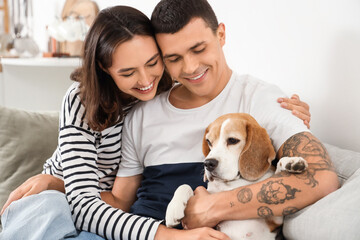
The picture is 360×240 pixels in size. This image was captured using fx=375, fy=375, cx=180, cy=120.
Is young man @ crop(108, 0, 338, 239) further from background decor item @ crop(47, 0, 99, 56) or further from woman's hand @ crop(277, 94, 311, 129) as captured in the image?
background decor item @ crop(47, 0, 99, 56)

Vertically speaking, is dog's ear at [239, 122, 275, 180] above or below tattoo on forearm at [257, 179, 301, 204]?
above

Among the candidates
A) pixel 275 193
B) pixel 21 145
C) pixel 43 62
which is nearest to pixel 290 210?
pixel 275 193

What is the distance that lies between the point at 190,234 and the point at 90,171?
0.53 meters

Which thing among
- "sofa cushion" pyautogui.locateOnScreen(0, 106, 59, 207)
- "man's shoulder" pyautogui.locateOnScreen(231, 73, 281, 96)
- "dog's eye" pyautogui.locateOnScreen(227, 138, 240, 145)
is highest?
"man's shoulder" pyautogui.locateOnScreen(231, 73, 281, 96)

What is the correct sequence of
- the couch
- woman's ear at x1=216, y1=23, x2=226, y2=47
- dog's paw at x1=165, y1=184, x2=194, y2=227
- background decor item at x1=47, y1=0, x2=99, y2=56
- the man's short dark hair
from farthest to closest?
background decor item at x1=47, y1=0, x2=99, y2=56
the couch
woman's ear at x1=216, y1=23, x2=226, y2=47
the man's short dark hair
dog's paw at x1=165, y1=184, x2=194, y2=227

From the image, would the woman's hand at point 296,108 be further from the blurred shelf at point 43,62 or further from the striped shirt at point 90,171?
the blurred shelf at point 43,62

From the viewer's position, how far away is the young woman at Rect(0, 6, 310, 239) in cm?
143

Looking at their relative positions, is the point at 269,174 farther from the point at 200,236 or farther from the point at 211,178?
the point at 200,236

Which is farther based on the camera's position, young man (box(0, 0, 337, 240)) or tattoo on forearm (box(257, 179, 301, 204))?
young man (box(0, 0, 337, 240))

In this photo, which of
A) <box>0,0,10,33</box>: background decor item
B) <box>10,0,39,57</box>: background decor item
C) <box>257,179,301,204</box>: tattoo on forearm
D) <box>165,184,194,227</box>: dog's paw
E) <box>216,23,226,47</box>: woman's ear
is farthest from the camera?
<box>0,0,10,33</box>: background decor item

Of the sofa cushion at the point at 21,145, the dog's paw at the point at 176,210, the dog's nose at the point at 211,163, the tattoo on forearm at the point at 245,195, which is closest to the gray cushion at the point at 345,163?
the tattoo on forearm at the point at 245,195

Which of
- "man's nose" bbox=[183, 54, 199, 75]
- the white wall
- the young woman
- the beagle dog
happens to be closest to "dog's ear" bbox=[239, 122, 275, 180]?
the beagle dog

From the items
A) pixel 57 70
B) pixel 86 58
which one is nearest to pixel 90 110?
pixel 86 58

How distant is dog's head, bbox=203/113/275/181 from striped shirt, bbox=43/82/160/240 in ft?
1.06
